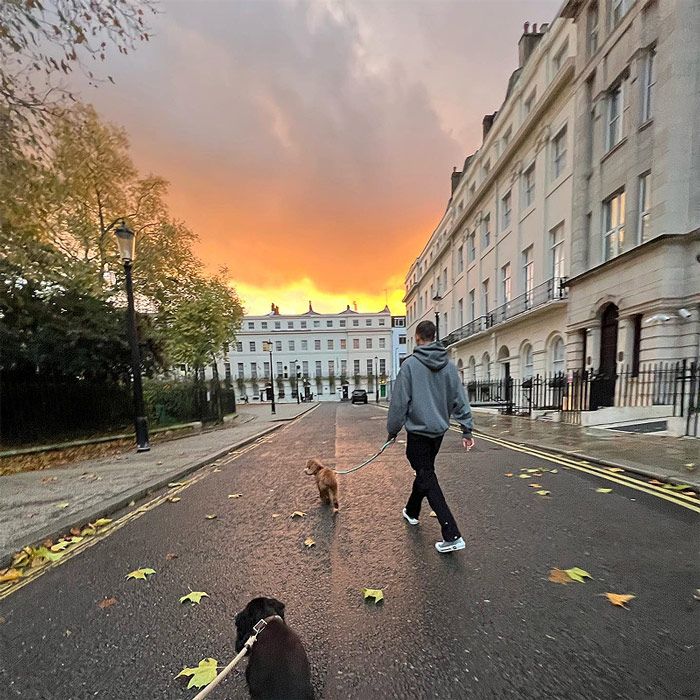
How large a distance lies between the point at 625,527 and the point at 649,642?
186cm

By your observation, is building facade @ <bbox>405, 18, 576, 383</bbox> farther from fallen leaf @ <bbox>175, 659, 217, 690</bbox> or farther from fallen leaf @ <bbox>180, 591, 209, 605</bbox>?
fallen leaf @ <bbox>175, 659, 217, 690</bbox>

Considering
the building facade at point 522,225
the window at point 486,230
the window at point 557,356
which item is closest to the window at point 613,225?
the building facade at point 522,225

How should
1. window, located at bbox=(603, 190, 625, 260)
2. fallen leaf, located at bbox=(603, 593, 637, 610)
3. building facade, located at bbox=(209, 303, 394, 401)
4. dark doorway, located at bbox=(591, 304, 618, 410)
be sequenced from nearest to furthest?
fallen leaf, located at bbox=(603, 593, 637, 610)
dark doorway, located at bbox=(591, 304, 618, 410)
window, located at bbox=(603, 190, 625, 260)
building facade, located at bbox=(209, 303, 394, 401)

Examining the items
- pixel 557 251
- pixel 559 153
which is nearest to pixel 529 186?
pixel 559 153

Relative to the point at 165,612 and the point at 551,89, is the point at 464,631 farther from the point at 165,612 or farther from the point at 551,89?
the point at 551,89

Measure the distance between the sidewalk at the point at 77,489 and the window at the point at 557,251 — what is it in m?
16.7

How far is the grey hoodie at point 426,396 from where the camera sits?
333cm

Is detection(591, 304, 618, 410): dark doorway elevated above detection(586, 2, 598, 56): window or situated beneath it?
situated beneath

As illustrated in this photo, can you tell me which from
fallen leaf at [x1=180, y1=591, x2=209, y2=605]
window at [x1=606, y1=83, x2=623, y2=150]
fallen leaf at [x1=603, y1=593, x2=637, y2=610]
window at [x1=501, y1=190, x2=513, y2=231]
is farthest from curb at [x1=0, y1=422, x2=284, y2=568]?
window at [x1=501, y1=190, x2=513, y2=231]

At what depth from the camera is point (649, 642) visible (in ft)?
6.75

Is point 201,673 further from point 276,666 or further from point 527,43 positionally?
point 527,43

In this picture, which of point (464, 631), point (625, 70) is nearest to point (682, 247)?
point (625, 70)

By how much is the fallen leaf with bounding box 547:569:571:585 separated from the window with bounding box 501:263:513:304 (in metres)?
22.0

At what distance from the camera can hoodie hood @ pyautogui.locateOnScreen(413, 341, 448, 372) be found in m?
3.36
